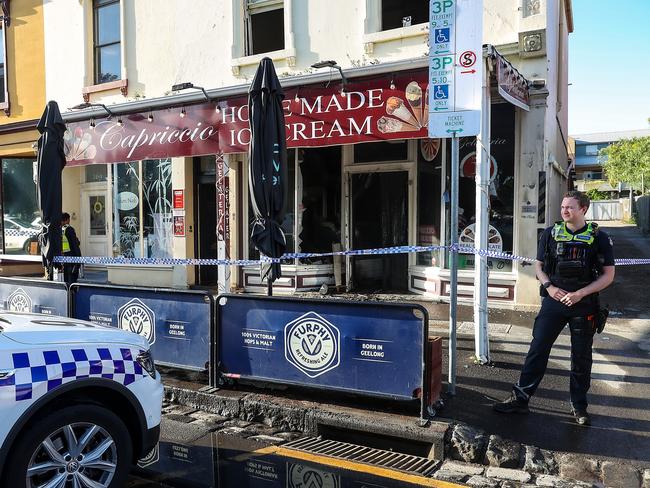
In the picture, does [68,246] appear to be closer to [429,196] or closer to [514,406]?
[429,196]

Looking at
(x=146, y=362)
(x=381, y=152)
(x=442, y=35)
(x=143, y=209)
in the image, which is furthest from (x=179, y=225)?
(x=146, y=362)

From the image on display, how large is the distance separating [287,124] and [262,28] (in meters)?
3.05

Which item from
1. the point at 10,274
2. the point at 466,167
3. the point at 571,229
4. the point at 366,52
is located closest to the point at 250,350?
the point at 571,229

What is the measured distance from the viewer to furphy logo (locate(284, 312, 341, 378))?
497cm

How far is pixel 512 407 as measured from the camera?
16.4ft

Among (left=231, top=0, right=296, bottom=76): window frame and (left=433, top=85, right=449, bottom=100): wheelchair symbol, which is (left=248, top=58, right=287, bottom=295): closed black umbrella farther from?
(left=231, top=0, right=296, bottom=76): window frame

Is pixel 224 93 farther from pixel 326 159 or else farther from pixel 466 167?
pixel 466 167

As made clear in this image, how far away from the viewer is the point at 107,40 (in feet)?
44.5

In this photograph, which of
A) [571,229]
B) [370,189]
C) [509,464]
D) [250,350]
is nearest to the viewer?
[509,464]

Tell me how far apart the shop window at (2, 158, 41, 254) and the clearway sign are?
14.1 m

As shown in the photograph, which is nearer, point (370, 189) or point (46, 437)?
point (46, 437)

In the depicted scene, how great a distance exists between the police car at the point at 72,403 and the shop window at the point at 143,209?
9.02 metres

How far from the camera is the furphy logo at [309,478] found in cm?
387

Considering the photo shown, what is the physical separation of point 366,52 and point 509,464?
7836 mm
